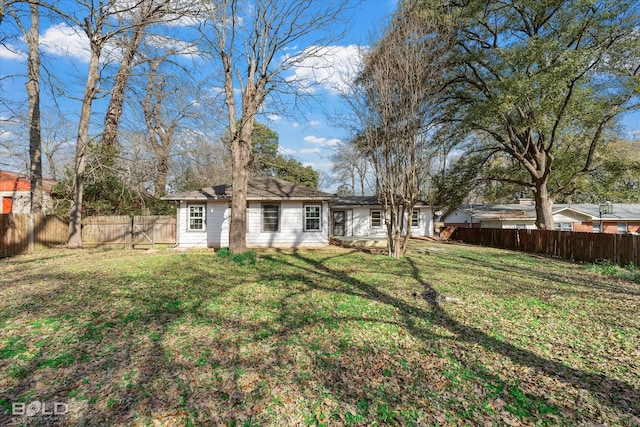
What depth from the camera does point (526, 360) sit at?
3943 millimetres

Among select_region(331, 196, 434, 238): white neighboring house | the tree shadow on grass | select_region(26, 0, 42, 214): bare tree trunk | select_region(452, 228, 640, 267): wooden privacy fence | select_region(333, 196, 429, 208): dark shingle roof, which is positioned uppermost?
select_region(26, 0, 42, 214): bare tree trunk

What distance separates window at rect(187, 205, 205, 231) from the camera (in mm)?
15062

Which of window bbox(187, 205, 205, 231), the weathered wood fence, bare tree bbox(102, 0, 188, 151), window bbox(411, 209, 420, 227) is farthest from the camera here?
window bbox(411, 209, 420, 227)

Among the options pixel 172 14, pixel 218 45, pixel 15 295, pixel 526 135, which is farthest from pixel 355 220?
pixel 15 295

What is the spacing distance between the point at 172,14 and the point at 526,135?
17.6 meters

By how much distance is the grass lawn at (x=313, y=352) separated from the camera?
2.93 meters

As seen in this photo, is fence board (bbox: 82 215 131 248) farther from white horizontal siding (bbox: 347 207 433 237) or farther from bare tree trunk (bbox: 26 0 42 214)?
white horizontal siding (bbox: 347 207 433 237)

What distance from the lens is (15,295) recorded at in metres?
5.97

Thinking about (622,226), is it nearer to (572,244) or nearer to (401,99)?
(572,244)

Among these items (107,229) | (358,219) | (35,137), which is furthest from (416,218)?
(35,137)

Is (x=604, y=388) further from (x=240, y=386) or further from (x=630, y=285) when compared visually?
(x=630, y=285)

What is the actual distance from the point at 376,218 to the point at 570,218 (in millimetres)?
18661

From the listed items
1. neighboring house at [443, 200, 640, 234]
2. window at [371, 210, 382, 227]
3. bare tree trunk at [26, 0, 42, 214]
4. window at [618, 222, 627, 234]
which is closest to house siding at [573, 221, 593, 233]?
neighboring house at [443, 200, 640, 234]

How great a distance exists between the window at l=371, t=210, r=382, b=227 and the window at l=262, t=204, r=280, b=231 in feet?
28.0
